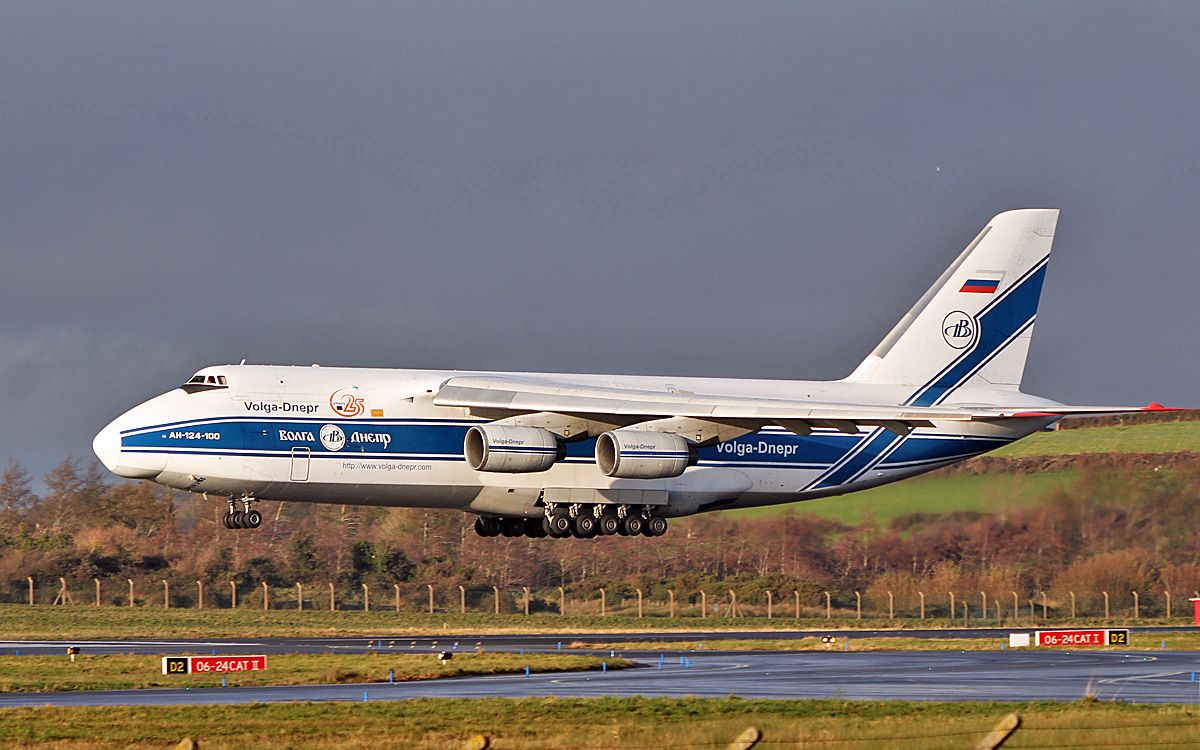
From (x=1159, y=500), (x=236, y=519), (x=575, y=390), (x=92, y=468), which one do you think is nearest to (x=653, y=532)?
(x=575, y=390)

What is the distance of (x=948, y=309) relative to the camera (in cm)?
4106

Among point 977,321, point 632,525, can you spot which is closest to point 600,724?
point 632,525

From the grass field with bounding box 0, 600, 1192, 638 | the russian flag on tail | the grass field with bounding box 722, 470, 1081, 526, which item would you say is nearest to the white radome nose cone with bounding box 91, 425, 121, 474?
the grass field with bounding box 0, 600, 1192, 638

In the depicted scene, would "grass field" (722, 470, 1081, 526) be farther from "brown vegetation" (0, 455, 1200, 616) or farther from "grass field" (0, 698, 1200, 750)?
"grass field" (0, 698, 1200, 750)

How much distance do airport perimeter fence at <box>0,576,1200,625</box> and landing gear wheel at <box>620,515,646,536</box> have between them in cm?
834

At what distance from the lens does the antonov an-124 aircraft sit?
109 feet

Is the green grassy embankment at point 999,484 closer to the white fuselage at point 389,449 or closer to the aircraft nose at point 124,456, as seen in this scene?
the white fuselage at point 389,449

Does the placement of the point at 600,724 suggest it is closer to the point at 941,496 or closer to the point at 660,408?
the point at 660,408

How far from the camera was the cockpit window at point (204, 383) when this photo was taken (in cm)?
3328

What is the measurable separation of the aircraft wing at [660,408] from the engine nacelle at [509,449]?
1.65 feet

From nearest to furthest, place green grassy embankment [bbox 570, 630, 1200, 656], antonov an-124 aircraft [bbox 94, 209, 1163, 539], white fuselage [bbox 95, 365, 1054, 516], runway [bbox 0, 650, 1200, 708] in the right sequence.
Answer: runway [bbox 0, 650, 1200, 708] < green grassy embankment [bbox 570, 630, 1200, 656] < white fuselage [bbox 95, 365, 1054, 516] < antonov an-124 aircraft [bbox 94, 209, 1163, 539]

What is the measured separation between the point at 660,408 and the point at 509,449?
10.5 ft

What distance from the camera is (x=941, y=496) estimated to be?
4322cm

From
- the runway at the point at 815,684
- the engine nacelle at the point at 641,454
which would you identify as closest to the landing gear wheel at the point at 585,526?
the engine nacelle at the point at 641,454
